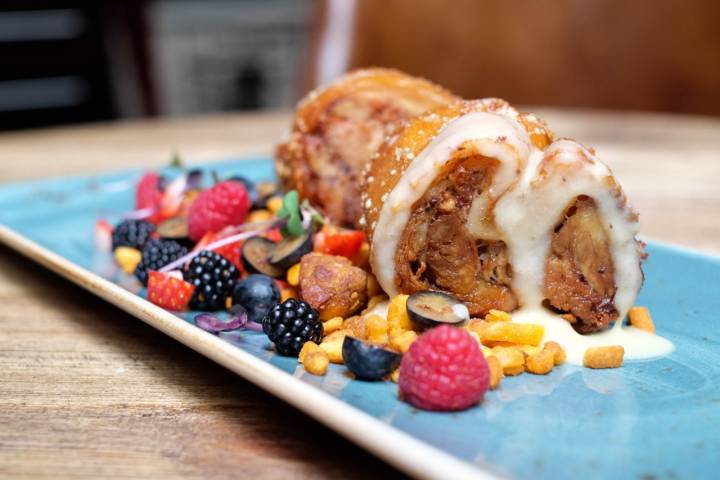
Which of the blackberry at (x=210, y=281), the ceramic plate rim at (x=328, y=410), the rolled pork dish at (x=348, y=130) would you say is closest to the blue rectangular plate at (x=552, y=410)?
the ceramic plate rim at (x=328, y=410)

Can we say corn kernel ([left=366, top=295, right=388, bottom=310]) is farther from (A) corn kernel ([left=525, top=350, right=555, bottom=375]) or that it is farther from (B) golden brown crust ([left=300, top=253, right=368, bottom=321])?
(A) corn kernel ([left=525, top=350, right=555, bottom=375])

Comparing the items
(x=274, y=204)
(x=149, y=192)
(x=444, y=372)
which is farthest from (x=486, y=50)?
(x=444, y=372)

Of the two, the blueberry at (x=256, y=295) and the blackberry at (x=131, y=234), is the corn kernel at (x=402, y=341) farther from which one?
the blackberry at (x=131, y=234)

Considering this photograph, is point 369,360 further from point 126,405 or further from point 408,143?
point 408,143

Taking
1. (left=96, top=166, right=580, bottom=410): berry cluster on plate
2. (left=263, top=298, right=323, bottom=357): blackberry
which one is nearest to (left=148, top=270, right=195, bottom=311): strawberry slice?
(left=96, top=166, right=580, bottom=410): berry cluster on plate

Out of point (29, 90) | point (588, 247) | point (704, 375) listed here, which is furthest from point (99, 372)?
point (29, 90)
